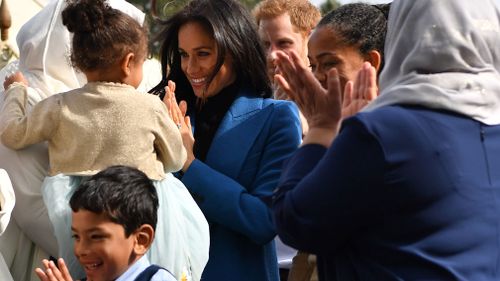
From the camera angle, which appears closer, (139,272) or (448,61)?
(448,61)

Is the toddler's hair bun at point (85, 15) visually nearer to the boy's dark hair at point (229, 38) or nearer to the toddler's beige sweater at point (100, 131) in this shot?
the toddler's beige sweater at point (100, 131)

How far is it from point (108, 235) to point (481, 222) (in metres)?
1.41

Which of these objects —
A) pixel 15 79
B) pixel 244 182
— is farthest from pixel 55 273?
pixel 244 182

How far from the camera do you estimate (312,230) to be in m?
3.37

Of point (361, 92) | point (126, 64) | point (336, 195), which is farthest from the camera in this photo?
point (126, 64)

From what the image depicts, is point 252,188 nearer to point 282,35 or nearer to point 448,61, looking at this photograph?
point 282,35

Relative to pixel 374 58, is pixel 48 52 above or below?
above

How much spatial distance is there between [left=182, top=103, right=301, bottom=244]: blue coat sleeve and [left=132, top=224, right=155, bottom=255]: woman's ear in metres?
0.74

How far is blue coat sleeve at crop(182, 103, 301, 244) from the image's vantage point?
16.5ft

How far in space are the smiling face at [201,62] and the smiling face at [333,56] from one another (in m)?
0.54

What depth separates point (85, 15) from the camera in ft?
15.3

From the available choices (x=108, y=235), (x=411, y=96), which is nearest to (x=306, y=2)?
(x=108, y=235)

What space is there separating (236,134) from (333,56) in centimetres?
62

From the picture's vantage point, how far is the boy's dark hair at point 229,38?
5.24 m
